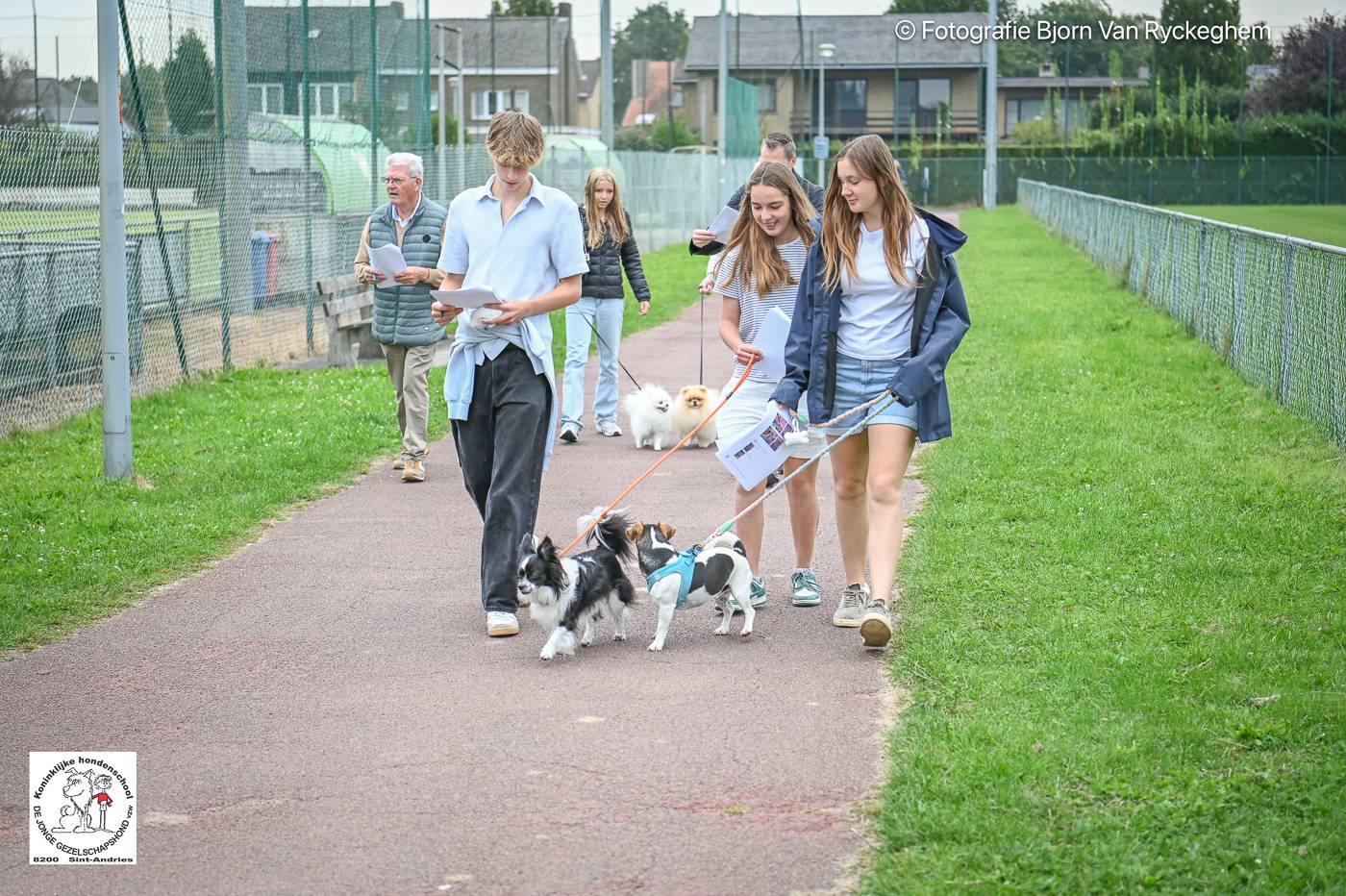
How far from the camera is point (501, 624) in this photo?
21.5 feet

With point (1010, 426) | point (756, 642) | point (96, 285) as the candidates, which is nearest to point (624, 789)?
point (756, 642)

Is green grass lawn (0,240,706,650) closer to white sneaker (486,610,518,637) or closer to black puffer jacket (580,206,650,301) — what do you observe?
black puffer jacket (580,206,650,301)

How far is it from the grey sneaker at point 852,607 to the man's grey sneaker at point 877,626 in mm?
459

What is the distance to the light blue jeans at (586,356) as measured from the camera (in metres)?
11.8

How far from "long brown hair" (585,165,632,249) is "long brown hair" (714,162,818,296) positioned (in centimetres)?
517

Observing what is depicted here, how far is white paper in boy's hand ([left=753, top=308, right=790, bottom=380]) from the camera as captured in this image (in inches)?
262

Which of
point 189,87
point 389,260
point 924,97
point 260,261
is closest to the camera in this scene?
point 389,260

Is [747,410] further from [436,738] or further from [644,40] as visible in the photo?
[644,40]

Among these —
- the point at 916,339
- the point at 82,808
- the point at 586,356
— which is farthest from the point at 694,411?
the point at 82,808

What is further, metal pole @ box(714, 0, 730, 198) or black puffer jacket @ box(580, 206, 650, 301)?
metal pole @ box(714, 0, 730, 198)

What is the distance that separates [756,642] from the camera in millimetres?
6438

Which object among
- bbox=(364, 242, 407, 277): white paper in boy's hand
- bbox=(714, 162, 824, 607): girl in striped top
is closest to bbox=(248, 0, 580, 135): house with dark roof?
bbox=(364, 242, 407, 277): white paper in boy's hand

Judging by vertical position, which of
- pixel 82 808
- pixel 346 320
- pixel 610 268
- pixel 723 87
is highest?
pixel 723 87

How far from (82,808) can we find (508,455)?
2476mm
